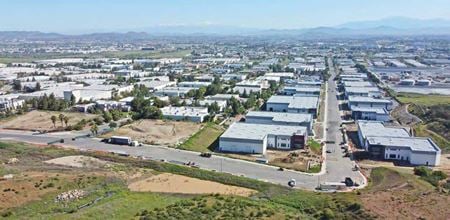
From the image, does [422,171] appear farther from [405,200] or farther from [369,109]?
[369,109]

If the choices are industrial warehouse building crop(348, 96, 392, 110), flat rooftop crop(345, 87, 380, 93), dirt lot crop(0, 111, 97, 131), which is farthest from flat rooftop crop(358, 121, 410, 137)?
dirt lot crop(0, 111, 97, 131)

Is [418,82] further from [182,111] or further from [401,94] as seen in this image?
[182,111]

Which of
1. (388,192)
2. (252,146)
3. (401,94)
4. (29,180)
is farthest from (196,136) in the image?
(401,94)

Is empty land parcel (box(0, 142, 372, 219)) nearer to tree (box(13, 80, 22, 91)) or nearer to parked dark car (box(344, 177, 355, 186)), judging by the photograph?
parked dark car (box(344, 177, 355, 186))

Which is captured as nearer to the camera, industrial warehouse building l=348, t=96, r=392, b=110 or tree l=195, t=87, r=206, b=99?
industrial warehouse building l=348, t=96, r=392, b=110

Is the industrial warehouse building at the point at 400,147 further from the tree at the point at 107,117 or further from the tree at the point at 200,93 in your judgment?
the tree at the point at 200,93
